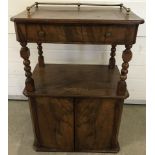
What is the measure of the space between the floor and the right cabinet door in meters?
0.15

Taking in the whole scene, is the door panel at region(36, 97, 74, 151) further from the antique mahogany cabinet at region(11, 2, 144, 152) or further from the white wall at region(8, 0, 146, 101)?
the white wall at region(8, 0, 146, 101)

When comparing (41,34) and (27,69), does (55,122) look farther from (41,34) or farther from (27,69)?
(41,34)

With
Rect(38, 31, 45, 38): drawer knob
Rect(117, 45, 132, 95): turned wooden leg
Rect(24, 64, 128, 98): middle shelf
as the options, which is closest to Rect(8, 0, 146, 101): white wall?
Rect(24, 64, 128, 98): middle shelf

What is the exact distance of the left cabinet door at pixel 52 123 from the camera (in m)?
1.55

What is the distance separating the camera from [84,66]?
6.33 ft

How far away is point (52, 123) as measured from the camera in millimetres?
1633

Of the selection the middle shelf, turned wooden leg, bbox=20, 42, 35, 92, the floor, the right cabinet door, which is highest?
turned wooden leg, bbox=20, 42, 35, 92

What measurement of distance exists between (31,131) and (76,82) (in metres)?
0.62

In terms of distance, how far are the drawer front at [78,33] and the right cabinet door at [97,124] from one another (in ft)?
1.36

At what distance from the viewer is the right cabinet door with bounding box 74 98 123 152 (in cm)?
154

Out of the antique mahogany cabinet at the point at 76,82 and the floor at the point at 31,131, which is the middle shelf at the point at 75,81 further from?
the floor at the point at 31,131

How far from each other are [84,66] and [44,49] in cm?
41

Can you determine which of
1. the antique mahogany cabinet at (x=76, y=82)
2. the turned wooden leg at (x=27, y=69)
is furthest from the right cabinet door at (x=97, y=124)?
the turned wooden leg at (x=27, y=69)

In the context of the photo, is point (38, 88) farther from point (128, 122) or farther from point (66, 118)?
point (128, 122)
